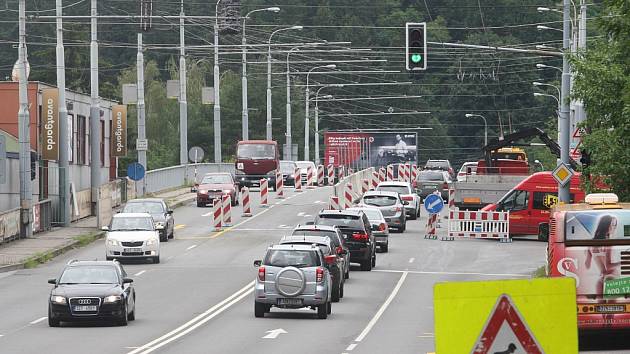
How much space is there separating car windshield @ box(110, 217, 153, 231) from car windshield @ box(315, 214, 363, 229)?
583 cm

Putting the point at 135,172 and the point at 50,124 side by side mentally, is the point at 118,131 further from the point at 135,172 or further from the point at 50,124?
the point at 50,124

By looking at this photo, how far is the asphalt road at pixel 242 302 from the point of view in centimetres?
2394

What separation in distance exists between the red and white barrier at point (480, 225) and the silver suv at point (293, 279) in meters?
22.2

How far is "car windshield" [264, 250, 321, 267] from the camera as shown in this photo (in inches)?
1117

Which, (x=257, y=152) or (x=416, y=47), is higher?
(x=416, y=47)

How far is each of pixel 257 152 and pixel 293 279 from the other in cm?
5069

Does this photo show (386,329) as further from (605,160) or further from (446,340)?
Answer: (446,340)

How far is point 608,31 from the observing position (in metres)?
26.2

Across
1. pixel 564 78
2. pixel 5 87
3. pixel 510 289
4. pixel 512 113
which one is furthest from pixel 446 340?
pixel 512 113

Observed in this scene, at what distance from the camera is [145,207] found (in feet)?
159

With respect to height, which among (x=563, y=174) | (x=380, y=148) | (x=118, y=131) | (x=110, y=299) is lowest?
(x=110, y=299)

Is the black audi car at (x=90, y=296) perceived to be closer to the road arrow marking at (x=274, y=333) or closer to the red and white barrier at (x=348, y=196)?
the road arrow marking at (x=274, y=333)

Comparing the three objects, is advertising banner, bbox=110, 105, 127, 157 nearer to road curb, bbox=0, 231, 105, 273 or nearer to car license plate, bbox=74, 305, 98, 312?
road curb, bbox=0, 231, 105, 273

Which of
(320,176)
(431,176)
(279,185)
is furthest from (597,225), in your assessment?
(320,176)
